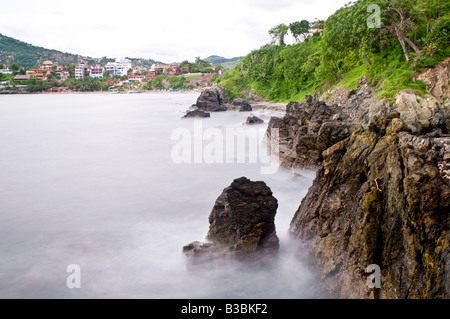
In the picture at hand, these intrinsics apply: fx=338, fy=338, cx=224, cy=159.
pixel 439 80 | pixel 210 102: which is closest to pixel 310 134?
pixel 439 80

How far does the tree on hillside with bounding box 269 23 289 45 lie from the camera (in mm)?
82562

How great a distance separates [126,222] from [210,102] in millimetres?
51867

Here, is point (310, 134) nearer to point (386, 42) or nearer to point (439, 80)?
point (439, 80)

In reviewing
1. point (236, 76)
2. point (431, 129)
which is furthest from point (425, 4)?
point (236, 76)

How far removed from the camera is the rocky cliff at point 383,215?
243 inches

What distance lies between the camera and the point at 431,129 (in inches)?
714

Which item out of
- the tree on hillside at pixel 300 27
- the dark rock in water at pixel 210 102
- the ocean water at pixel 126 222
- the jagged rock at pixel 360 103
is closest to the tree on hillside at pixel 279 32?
the tree on hillside at pixel 300 27

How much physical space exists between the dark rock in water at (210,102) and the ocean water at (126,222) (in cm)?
3394

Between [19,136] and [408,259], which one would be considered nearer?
[408,259]

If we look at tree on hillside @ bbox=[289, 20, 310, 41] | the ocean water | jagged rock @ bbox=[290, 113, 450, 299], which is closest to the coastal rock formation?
the ocean water

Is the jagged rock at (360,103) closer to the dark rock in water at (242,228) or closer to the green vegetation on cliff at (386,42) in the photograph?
the green vegetation on cliff at (386,42)

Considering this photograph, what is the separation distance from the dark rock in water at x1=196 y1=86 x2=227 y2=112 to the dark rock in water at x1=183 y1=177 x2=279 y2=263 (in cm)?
5304

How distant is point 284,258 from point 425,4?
27199 mm

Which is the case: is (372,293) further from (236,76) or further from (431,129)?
(236,76)
